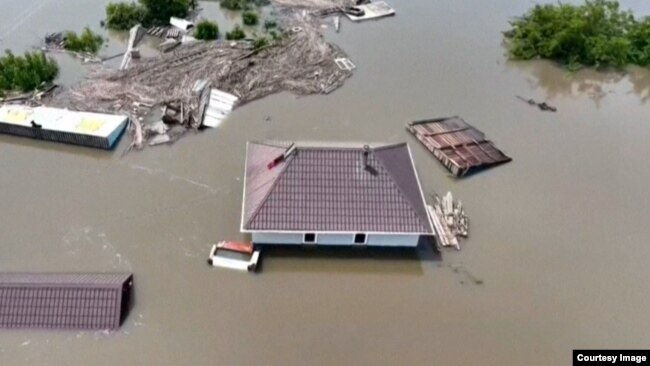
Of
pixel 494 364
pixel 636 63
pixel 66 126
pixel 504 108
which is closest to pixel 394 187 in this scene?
pixel 494 364

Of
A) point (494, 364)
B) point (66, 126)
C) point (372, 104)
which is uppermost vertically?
point (66, 126)

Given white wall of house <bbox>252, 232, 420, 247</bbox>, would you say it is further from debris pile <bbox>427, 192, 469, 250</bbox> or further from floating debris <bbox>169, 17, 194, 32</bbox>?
floating debris <bbox>169, 17, 194, 32</bbox>

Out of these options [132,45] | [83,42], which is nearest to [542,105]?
[132,45]

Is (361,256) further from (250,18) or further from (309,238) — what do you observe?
(250,18)

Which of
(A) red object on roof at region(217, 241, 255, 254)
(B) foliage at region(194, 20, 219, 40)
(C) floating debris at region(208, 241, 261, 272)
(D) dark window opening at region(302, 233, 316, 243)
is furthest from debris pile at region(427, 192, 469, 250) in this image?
(B) foliage at region(194, 20, 219, 40)

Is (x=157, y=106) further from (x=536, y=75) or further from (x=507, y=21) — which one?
(x=507, y=21)

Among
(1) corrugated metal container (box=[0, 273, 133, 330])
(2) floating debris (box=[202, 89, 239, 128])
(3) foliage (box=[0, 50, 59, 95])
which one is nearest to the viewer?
(1) corrugated metal container (box=[0, 273, 133, 330])
